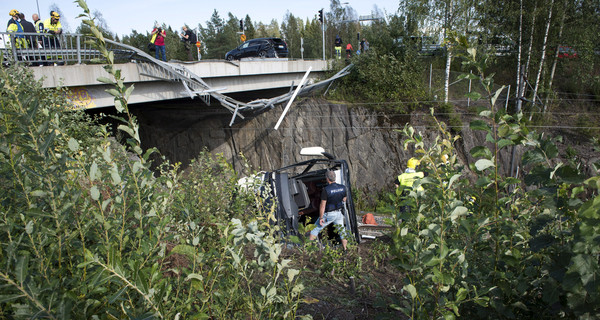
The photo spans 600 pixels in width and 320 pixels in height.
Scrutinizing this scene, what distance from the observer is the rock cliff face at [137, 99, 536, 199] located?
18.2 m

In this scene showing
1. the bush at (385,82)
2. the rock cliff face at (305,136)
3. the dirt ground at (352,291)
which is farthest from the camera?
the bush at (385,82)

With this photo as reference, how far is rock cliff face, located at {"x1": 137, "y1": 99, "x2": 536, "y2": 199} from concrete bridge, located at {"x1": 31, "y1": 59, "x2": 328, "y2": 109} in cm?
197

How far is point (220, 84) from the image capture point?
54.4 ft

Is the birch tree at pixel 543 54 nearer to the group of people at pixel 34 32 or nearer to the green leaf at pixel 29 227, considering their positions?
the group of people at pixel 34 32

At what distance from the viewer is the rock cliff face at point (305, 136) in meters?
18.2

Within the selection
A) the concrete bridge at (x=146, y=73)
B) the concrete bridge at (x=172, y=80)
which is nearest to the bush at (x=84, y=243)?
the concrete bridge at (x=146, y=73)

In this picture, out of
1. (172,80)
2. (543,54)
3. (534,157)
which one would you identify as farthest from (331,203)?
(543,54)

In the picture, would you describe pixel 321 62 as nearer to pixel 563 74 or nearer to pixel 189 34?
pixel 189 34

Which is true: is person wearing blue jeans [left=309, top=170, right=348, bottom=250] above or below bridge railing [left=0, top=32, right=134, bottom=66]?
below

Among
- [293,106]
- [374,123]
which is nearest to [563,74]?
[374,123]

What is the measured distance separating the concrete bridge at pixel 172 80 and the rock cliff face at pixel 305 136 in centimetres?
197

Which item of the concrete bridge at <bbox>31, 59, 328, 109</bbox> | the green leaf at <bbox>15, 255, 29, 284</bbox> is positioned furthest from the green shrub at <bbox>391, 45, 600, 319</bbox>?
the concrete bridge at <bbox>31, 59, 328, 109</bbox>

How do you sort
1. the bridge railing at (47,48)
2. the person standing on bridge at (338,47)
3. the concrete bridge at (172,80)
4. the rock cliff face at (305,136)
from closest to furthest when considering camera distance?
the bridge railing at (47,48)
the concrete bridge at (172,80)
the rock cliff face at (305,136)
the person standing on bridge at (338,47)

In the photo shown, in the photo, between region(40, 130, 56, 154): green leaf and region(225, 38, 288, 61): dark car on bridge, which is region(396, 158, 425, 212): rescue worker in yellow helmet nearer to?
region(40, 130, 56, 154): green leaf
